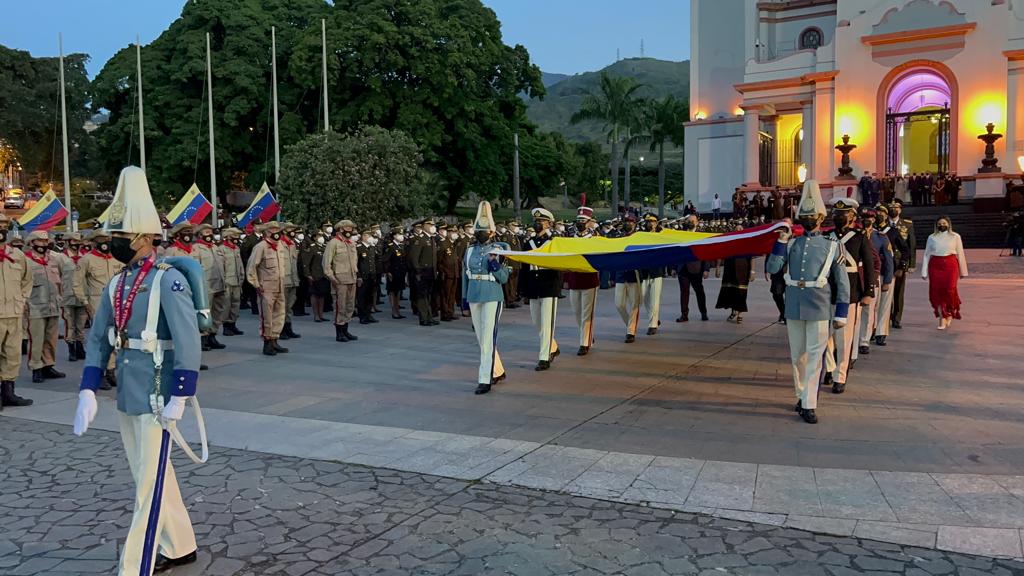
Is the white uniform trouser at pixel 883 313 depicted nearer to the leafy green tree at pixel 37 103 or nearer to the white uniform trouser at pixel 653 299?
the white uniform trouser at pixel 653 299

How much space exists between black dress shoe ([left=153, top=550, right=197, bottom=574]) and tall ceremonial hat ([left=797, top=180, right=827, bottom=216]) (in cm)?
659

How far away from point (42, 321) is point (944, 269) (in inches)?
543

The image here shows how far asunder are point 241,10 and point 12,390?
3300 cm

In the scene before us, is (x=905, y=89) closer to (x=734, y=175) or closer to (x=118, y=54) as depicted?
(x=734, y=175)

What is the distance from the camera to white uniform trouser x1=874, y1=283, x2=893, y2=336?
12055mm

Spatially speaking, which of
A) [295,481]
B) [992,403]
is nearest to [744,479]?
[295,481]

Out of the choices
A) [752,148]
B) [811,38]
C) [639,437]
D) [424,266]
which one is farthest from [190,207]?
[811,38]

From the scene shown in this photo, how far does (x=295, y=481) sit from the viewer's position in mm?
6332

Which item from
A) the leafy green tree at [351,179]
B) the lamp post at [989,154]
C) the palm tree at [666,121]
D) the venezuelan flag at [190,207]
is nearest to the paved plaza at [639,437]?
the venezuelan flag at [190,207]

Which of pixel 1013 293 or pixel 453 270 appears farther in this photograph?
pixel 1013 293

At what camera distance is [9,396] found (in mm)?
9391

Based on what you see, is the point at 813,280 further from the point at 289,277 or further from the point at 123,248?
the point at 289,277

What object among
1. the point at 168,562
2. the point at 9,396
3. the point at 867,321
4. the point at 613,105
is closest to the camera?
the point at 168,562

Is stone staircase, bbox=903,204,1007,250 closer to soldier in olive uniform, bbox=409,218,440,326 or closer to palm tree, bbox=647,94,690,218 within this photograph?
soldier in olive uniform, bbox=409,218,440,326
